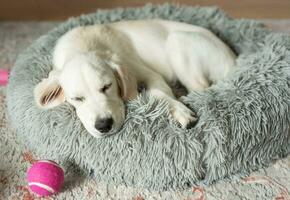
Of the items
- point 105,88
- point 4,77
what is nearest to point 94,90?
point 105,88

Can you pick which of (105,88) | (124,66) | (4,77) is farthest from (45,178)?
(4,77)

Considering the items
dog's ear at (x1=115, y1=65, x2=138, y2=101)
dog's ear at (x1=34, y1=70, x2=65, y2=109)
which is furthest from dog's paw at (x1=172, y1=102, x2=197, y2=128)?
dog's ear at (x1=34, y1=70, x2=65, y2=109)

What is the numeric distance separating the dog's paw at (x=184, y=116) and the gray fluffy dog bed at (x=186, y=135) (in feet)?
0.08

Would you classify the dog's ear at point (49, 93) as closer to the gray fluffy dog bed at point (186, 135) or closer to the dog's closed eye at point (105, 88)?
the gray fluffy dog bed at point (186, 135)

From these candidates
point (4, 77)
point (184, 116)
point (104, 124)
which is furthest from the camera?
point (4, 77)

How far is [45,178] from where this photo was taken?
6.02 ft

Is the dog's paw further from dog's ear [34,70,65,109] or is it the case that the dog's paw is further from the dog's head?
dog's ear [34,70,65,109]

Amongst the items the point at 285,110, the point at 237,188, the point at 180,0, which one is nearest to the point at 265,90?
the point at 285,110

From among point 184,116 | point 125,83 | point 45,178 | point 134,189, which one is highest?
point 125,83

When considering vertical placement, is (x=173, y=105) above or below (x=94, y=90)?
below

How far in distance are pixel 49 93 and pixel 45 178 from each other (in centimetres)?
39

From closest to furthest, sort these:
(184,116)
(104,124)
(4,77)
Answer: (104,124) → (184,116) → (4,77)

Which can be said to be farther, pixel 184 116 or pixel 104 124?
pixel 184 116

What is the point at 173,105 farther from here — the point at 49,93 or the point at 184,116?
the point at 49,93
